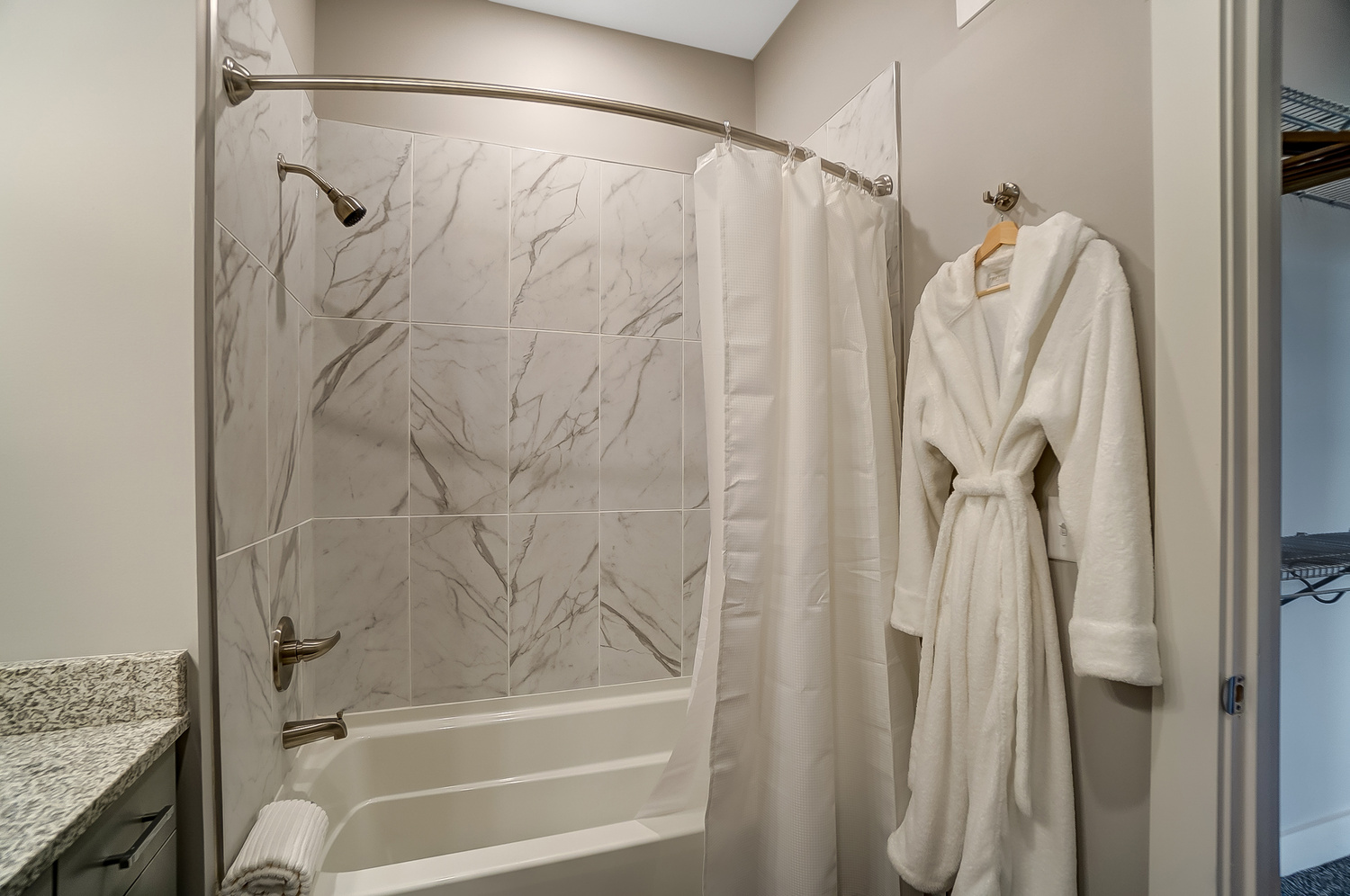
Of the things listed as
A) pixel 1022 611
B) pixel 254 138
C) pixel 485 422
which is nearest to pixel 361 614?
pixel 485 422

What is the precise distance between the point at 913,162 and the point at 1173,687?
1.18m

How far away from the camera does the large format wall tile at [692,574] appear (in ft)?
6.64

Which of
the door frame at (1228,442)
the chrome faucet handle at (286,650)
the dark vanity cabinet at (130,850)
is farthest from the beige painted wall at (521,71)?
the dark vanity cabinet at (130,850)

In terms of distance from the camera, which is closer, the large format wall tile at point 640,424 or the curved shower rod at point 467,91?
the curved shower rod at point 467,91

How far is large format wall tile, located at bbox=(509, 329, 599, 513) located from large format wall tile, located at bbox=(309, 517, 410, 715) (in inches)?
14.9

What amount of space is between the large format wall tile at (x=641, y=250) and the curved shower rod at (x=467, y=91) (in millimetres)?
748

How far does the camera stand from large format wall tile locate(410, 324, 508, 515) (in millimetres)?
1768

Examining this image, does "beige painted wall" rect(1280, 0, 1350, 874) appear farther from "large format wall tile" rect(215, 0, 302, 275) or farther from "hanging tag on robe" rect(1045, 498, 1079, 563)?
"large format wall tile" rect(215, 0, 302, 275)

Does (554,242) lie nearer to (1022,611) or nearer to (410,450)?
(410,450)

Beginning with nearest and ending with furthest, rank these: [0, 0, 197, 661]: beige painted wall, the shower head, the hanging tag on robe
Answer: [0, 0, 197, 661]: beige painted wall < the hanging tag on robe < the shower head

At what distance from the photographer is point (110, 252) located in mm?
835

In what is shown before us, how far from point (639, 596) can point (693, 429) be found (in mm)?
575

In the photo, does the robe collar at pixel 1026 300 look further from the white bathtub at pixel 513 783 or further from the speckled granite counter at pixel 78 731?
the speckled granite counter at pixel 78 731

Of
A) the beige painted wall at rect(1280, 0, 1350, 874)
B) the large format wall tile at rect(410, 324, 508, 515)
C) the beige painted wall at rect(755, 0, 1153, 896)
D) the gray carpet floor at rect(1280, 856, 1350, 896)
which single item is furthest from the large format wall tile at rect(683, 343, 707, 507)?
the gray carpet floor at rect(1280, 856, 1350, 896)
